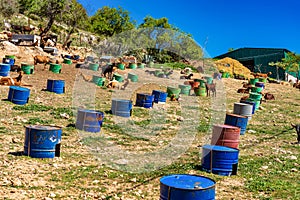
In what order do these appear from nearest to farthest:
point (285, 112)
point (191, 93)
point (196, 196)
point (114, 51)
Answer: point (196, 196), point (285, 112), point (191, 93), point (114, 51)

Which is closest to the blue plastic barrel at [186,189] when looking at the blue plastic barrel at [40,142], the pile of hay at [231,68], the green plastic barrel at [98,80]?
the blue plastic barrel at [40,142]

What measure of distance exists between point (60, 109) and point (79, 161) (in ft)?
19.6

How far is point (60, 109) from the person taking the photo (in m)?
14.5

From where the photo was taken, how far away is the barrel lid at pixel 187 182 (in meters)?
5.81

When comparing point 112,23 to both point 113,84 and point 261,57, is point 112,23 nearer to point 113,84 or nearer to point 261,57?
point 261,57

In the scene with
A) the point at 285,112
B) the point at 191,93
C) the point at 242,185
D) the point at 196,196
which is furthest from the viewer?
the point at 191,93

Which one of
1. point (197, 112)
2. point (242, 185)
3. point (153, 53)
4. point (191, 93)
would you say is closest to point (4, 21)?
point (153, 53)

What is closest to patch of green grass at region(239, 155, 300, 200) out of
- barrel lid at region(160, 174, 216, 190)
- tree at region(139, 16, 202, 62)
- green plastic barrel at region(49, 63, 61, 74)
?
barrel lid at region(160, 174, 216, 190)

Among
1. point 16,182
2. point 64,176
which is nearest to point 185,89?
point 64,176

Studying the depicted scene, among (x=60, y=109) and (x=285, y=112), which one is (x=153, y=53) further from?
(x=60, y=109)

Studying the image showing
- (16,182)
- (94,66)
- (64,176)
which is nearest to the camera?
(16,182)

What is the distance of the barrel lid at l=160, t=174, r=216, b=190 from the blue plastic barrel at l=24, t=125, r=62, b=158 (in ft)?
11.1

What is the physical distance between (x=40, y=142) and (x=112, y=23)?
49408 millimetres

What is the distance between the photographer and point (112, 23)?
186 ft
